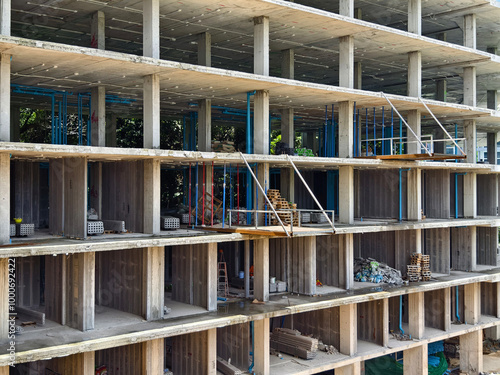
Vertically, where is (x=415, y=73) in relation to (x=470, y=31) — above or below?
below

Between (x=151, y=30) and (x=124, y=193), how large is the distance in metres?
6.52

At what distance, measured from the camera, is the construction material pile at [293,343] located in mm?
24281

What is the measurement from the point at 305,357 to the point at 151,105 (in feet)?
40.8

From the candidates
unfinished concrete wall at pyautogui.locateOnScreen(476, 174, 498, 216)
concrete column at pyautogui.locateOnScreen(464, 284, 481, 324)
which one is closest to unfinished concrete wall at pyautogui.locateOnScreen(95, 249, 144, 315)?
concrete column at pyautogui.locateOnScreen(464, 284, 481, 324)

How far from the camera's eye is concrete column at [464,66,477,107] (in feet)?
105

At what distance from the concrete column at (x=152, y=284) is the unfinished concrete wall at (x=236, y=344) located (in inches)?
162

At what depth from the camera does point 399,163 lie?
1070 inches

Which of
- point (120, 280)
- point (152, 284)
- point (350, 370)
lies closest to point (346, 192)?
point (350, 370)

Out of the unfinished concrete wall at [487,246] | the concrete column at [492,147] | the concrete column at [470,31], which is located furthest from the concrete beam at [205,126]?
the concrete column at [492,147]

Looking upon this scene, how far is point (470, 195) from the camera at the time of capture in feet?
112

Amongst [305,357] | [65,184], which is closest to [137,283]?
[65,184]

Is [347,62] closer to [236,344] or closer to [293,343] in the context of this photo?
[293,343]

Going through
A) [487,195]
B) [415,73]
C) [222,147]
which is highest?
[415,73]

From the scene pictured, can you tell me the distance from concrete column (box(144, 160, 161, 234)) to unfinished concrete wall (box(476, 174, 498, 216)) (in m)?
27.5
